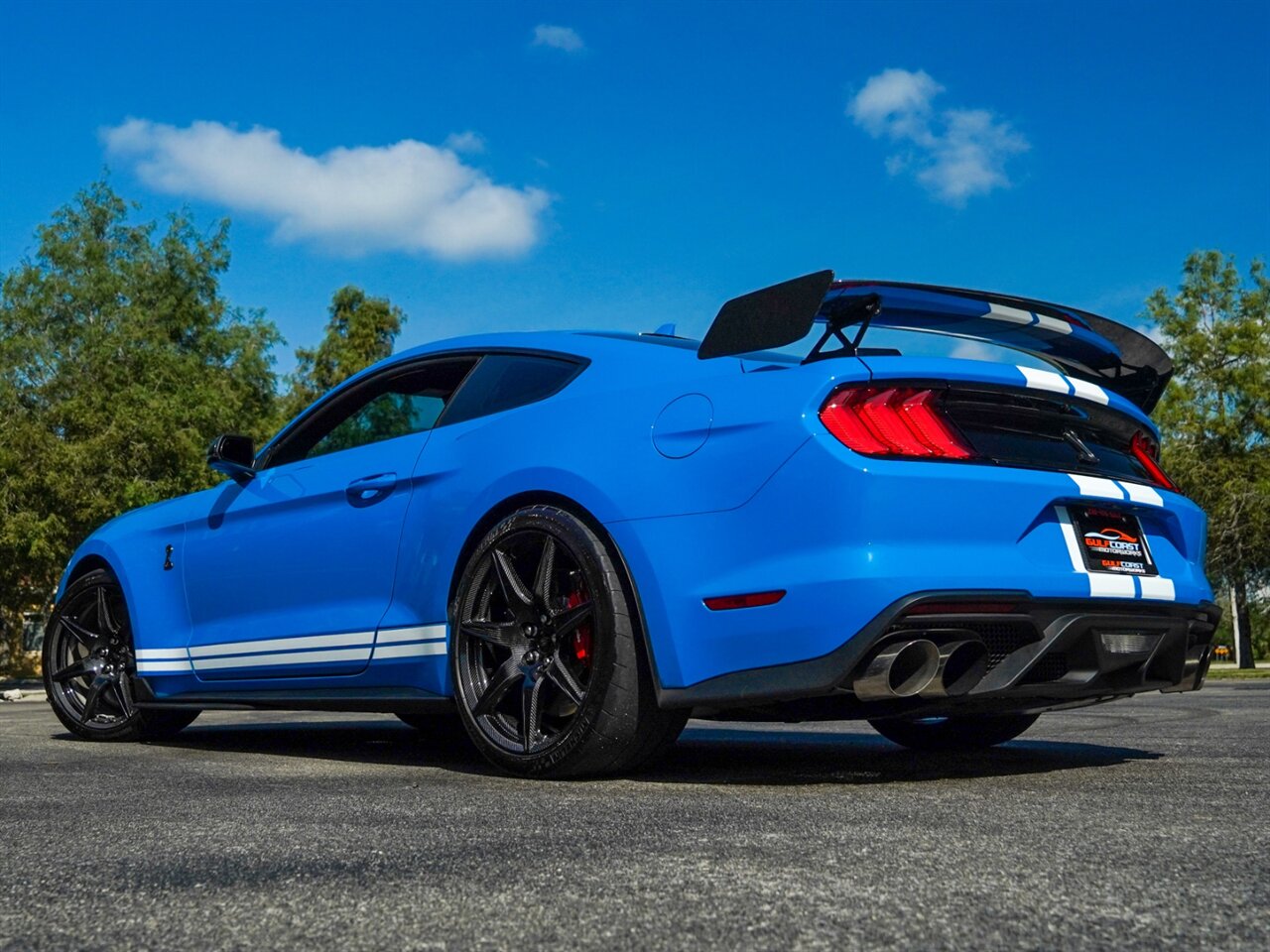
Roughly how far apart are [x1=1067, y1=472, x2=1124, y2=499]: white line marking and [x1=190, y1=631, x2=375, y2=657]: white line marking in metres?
2.32

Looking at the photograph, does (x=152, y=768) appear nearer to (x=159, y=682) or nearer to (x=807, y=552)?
(x=159, y=682)

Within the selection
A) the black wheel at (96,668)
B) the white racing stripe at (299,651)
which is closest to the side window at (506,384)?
the white racing stripe at (299,651)

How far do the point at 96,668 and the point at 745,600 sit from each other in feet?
12.4

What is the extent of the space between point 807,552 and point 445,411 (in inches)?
67.5

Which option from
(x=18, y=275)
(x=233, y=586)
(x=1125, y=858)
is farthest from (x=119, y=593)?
(x=18, y=275)

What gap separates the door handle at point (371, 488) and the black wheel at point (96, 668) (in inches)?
68.0

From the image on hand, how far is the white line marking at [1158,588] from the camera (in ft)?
12.3

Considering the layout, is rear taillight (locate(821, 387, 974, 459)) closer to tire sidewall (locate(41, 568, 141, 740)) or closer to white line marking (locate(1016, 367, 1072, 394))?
white line marking (locate(1016, 367, 1072, 394))

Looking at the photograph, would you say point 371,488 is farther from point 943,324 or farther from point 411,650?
point 943,324

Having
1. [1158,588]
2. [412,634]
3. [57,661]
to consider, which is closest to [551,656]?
[412,634]

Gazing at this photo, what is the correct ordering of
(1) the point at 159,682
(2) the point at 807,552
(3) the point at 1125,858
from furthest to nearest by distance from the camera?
(1) the point at 159,682 → (2) the point at 807,552 → (3) the point at 1125,858

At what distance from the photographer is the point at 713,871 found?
2.20 m

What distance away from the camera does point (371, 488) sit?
464cm

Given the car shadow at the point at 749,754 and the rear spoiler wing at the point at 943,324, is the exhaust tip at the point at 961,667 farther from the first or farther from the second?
the rear spoiler wing at the point at 943,324
